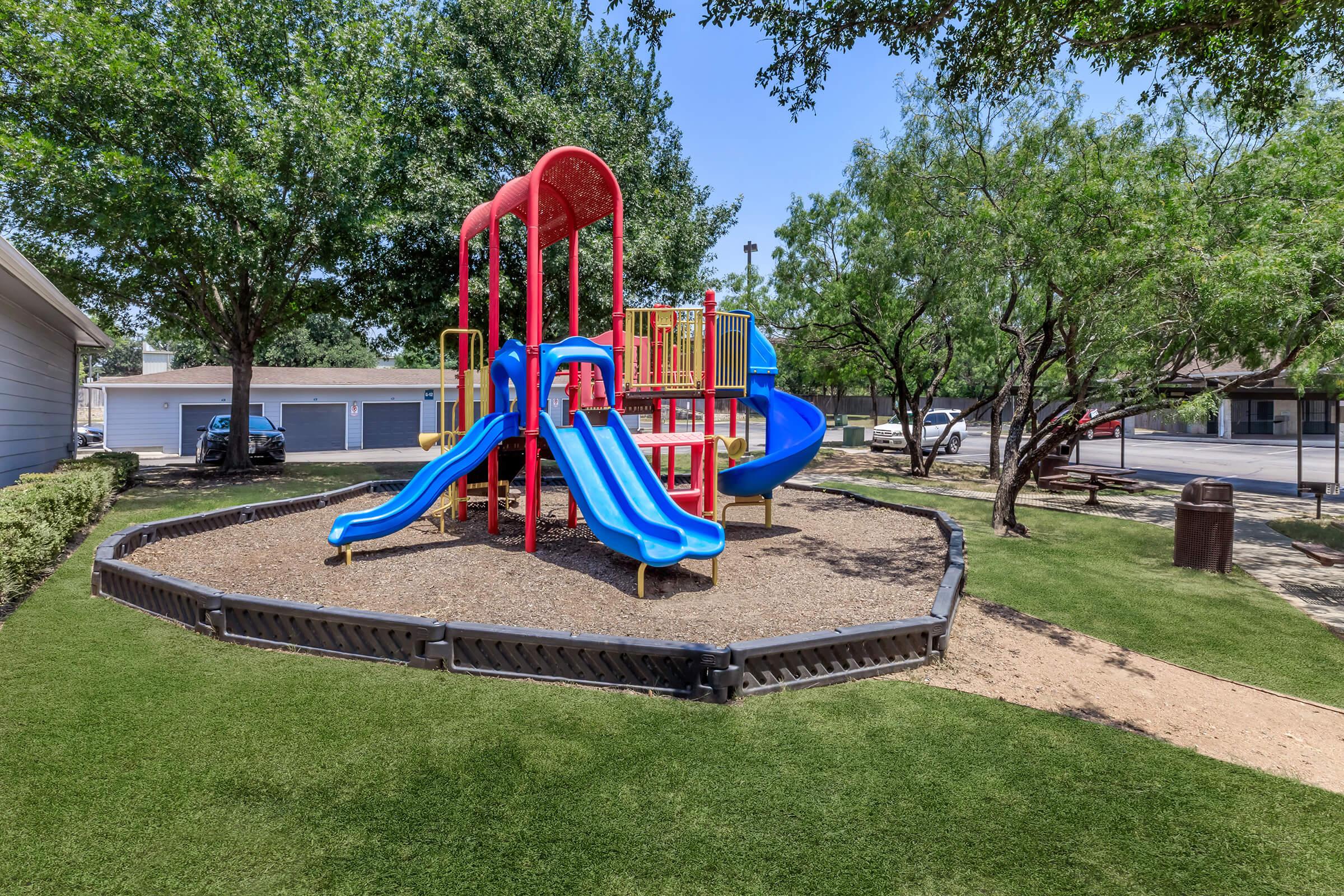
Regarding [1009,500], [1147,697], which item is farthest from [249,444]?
[1147,697]

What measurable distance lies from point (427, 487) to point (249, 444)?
16446 millimetres

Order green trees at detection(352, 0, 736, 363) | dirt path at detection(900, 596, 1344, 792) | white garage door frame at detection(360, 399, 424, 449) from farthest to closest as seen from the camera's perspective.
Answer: white garage door frame at detection(360, 399, 424, 449), green trees at detection(352, 0, 736, 363), dirt path at detection(900, 596, 1344, 792)

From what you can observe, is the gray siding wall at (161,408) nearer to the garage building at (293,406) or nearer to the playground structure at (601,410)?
the garage building at (293,406)

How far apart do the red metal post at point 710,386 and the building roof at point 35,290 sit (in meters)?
8.30

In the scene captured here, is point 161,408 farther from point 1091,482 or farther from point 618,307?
point 1091,482

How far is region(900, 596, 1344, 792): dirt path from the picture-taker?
4.36 m

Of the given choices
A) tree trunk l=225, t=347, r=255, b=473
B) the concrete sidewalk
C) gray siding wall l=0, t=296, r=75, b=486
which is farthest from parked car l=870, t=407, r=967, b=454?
gray siding wall l=0, t=296, r=75, b=486

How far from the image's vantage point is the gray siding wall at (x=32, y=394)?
11.5 metres

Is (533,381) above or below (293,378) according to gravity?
below

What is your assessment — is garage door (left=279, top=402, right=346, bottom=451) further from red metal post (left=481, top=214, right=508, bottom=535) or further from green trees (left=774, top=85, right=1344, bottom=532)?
green trees (left=774, top=85, right=1344, bottom=532)

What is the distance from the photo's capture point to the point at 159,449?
2722 centimetres

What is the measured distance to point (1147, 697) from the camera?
203 inches

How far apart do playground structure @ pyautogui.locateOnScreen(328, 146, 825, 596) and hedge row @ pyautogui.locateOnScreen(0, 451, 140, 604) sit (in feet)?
9.16

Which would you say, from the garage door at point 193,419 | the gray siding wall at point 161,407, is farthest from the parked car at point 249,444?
the gray siding wall at point 161,407
